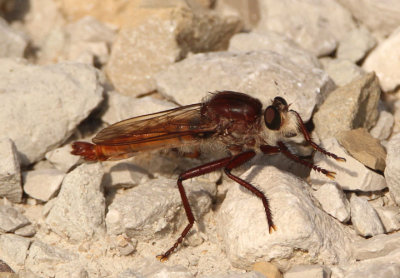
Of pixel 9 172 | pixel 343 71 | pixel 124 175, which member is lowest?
pixel 124 175

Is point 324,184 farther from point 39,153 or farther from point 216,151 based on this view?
point 39,153

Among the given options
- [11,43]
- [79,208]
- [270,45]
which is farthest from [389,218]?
[11,43]

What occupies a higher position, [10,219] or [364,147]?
[364,147]

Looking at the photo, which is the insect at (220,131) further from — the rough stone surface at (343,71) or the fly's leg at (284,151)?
the rough stone surface at (343,71)

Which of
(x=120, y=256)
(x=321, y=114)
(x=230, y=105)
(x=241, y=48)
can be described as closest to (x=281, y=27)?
(x=241, y=48)

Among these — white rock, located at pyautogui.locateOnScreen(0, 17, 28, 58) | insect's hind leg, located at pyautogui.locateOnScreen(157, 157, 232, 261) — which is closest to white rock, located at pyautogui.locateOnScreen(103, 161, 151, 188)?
insect's hind leg, located at pyautogui.locateOnScreen(157, 157, 232, 261)

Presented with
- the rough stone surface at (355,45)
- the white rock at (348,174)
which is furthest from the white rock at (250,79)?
the rough stone surface at (355,45)

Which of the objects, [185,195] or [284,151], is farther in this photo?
[284,151]

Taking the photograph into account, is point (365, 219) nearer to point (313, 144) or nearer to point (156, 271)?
point (313, 144)
